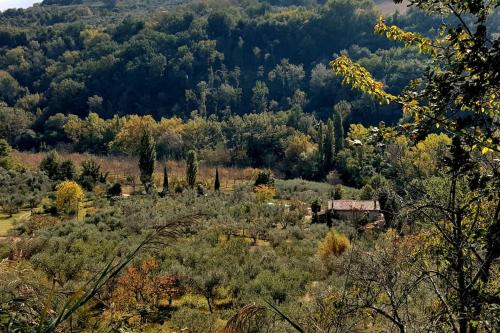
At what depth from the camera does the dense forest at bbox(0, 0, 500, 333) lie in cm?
350

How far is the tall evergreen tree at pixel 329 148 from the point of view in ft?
201

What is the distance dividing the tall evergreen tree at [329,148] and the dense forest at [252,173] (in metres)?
0.23

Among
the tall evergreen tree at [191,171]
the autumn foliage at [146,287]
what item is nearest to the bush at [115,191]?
the tall evergreen tree at [191,171]

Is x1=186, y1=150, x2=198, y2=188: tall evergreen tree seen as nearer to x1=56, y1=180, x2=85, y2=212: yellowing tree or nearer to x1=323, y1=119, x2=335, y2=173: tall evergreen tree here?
x1=56, y1=180, x2=85, y2=212: yellowing tree

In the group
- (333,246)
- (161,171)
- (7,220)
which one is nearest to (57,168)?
(161,171)

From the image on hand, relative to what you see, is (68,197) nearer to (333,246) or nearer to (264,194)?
A: (264,194)

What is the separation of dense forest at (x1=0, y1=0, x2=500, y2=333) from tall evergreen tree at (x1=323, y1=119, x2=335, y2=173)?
0.75ft

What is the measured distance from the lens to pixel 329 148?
61.6m

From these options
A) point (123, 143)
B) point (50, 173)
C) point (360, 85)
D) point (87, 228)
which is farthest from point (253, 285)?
point (123, 143)

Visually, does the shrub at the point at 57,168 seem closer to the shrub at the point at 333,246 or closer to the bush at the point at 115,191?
the bush at the point at 115,191

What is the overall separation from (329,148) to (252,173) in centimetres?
1083

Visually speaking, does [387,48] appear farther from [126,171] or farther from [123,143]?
[126,171]

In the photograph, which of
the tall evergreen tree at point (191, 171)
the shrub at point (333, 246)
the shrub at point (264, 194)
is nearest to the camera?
the shrub at point (333, 246)

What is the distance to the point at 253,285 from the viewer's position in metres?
19.5
